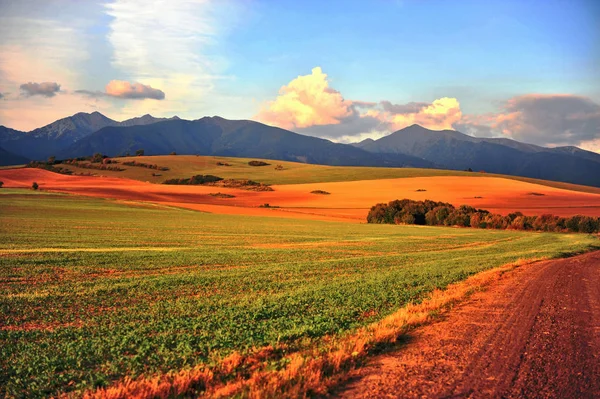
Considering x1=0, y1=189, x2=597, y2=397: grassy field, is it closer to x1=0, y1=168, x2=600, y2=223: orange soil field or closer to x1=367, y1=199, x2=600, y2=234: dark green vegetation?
x1=367, y1=199, x2=600, y2=234: dark green vegetation

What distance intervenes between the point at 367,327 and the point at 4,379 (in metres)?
8.11

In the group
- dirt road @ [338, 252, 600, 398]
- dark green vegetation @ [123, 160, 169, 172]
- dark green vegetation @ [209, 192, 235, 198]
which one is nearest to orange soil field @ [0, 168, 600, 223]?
dark green vegetation @ [209, 192, 235, 198]

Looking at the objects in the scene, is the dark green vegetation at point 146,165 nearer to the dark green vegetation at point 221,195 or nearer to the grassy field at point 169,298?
the dark green vegetation at point 221,195

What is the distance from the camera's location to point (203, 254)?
29.3m

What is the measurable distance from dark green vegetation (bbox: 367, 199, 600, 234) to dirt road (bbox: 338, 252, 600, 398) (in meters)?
57.3

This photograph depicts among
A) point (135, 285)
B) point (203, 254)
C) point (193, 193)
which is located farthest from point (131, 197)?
point (135, 285)

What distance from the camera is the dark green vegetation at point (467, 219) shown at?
66.1 meters

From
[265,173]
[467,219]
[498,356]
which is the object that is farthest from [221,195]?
[498,356]

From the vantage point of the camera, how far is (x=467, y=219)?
237 ft

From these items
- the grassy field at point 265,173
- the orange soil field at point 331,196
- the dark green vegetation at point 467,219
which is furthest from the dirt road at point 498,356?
the grassy field at point 265,173

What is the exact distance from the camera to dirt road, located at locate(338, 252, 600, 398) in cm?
778

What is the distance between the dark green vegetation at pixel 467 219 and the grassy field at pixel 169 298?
34.1 m

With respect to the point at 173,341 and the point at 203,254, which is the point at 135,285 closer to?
the point at 173,341

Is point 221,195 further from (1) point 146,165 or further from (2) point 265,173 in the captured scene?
(2) point 265,173
